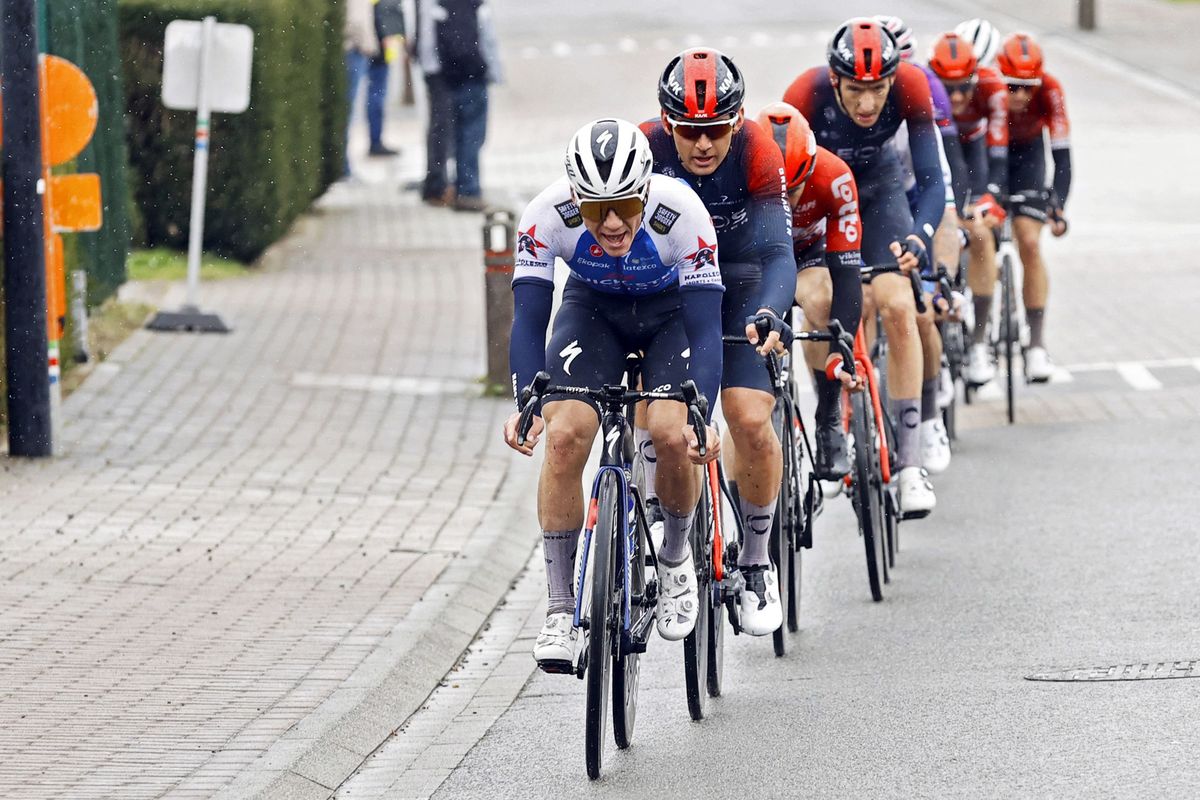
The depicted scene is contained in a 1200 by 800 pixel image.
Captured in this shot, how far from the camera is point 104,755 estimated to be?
6367mm

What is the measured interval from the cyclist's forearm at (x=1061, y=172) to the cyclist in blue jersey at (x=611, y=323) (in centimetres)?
633

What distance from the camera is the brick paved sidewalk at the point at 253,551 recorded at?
21.7 ft

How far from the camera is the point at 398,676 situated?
7406 mm

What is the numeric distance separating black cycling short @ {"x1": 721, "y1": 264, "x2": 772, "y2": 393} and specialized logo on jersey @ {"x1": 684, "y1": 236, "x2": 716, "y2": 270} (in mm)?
451

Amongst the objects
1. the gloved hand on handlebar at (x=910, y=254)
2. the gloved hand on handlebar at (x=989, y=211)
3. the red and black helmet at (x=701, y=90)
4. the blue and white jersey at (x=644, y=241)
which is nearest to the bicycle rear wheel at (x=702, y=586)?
the blue and white jersey at (x=644, y=241)

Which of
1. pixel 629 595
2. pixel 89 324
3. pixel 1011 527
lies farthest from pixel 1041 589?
pixel 89 324

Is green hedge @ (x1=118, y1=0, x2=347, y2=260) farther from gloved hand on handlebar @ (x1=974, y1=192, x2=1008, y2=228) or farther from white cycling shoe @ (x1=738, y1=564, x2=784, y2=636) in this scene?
white cycling shoe @ (x1=738, y1=564, x2=784, y2=636)

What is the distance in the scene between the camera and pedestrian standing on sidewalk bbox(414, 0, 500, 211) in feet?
64.1

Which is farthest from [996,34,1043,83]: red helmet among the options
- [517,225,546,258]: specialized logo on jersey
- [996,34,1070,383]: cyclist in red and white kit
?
[517,225,546,258]: specialized logo on jersey

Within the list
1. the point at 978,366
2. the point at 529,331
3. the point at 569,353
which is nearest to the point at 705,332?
the point at 569,353

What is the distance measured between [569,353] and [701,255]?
53 centimetres

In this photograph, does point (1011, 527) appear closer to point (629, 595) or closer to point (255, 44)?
point (629, 595)

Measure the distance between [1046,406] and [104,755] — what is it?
25.3ft

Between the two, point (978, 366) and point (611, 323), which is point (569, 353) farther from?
point (978, 366)
